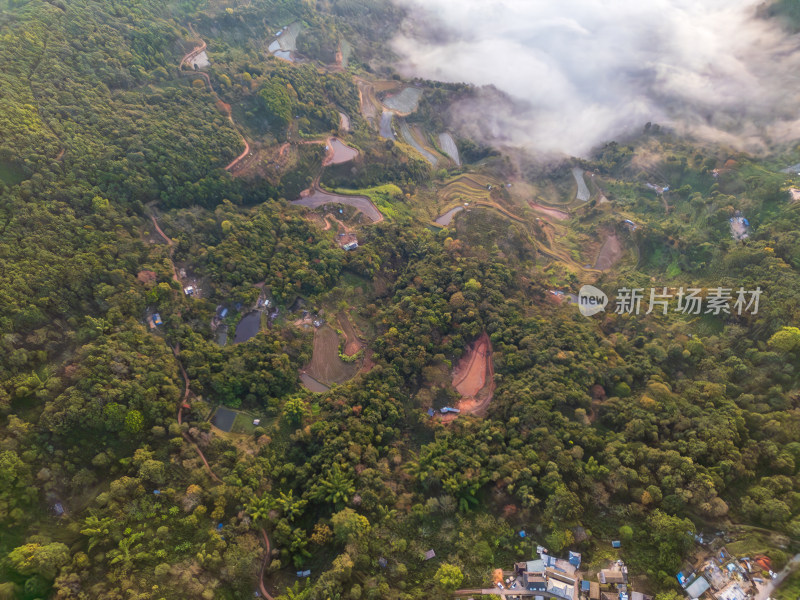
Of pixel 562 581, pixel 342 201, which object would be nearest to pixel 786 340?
pixel 562 581

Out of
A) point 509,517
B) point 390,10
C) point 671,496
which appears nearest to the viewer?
point 671,496

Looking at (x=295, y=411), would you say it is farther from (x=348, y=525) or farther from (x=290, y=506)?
(x=348, y=525)

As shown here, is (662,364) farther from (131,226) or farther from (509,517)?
(131,226)

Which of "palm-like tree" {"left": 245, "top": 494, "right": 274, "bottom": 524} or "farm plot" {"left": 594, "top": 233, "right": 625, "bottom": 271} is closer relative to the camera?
"palm-like tree" {"left": 245, "top": 494, "right": 274, "bottom": 524}

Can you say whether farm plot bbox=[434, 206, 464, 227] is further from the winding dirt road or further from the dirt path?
the dirt path

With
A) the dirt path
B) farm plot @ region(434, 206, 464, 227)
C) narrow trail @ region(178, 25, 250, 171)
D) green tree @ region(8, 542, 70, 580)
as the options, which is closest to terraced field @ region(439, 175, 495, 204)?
farm plot @ region(434, 206, 464, 227)

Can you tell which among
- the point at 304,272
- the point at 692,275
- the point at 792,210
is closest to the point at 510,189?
the point at 692,275

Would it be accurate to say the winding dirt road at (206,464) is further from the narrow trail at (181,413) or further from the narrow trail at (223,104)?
the narrow trail at (223,104)

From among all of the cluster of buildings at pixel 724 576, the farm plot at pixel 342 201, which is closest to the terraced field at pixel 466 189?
the farm plot at pixel 342 201
